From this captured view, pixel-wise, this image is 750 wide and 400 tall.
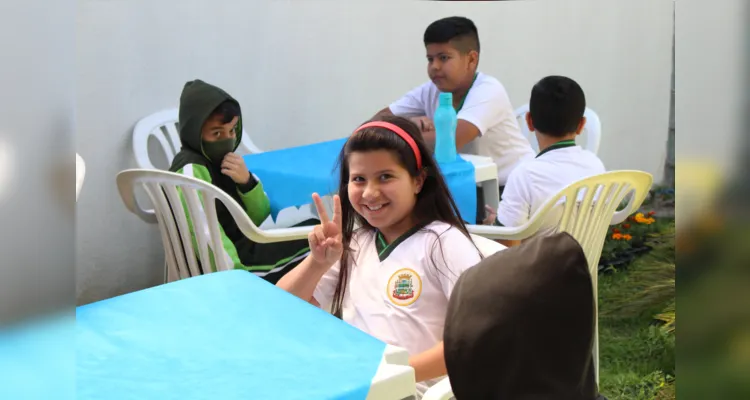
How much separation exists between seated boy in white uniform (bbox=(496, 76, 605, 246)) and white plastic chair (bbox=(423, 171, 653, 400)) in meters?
0.13

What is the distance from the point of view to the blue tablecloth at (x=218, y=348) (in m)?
0.77

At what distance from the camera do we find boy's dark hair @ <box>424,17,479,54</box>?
3.16 m

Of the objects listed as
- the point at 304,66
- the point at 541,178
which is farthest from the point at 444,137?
the point at 304,66

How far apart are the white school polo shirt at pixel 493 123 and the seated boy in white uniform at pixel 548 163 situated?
0.31 metres

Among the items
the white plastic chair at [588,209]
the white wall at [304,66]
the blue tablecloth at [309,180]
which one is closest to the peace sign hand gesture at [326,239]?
the white plastic chair at [588,209]

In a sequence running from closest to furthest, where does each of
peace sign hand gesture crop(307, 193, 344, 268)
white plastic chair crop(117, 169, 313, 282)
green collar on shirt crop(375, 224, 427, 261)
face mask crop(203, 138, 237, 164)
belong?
peace sign hand gesture crop(307, 193, 344, 268) < green collar on shirt crop(375, 224, 427, 261) < white plastic chair crop(117, 169, 313, 282) < face mask crop(203, 138, 237, 164)

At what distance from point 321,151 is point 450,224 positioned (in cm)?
128

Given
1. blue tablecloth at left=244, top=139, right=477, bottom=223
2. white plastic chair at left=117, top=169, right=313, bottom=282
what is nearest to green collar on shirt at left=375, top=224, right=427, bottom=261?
white plastic chair at left=117, top=169, right=313, bottom=282

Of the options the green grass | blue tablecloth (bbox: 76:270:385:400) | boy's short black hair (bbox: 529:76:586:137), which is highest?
boy's short black hair (bbox: 529:76:586:137)

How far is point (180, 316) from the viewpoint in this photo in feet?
3.21

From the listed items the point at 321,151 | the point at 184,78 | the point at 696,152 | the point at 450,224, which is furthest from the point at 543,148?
the point at 696,152

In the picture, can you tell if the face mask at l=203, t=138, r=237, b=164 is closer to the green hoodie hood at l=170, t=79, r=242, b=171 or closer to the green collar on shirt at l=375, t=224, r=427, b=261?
the green hoodie hood at l=170, t=79, r=242, b=171

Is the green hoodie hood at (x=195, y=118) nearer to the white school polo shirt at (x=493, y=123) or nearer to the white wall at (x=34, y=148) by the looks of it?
the white school polo shirt at (x=493, y=123)

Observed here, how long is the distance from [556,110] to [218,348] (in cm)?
199
